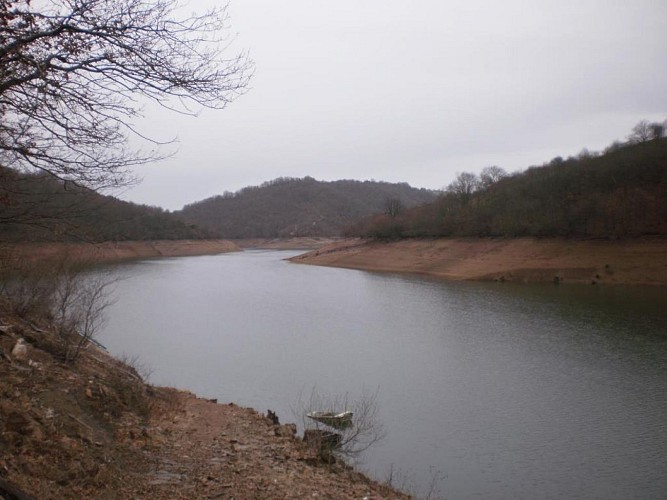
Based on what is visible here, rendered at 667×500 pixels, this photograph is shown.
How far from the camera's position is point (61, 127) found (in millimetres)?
3656

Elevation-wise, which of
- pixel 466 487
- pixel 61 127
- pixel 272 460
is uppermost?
pixel 61 127

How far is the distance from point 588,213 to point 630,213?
261cm

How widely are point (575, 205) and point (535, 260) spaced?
5.99 meters

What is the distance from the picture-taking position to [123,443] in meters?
5.56

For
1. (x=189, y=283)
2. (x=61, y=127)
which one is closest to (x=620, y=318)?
(x=61, y=127)

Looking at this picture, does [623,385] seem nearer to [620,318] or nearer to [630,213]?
[620,318]

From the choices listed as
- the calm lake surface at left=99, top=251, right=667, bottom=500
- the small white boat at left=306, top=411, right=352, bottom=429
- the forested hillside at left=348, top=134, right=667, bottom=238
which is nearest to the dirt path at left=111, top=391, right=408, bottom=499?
the small white boat at left=306, top=411, right=352, bottom=429

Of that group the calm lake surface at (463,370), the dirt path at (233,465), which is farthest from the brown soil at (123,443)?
the calm lake surface at (463,370)

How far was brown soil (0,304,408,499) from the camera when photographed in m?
4.07

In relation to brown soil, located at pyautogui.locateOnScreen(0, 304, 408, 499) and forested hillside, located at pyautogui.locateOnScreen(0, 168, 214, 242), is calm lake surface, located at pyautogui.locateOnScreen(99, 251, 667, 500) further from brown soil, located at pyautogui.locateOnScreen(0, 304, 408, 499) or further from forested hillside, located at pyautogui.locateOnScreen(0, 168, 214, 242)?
forested hillside, located at pyautogui.locateOnScreen(0, 168, 214, 242)

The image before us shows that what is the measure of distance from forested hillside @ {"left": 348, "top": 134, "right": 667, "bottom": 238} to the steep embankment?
971mm

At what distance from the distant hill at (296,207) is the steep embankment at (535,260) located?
57.7 meters

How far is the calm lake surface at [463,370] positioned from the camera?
26.2ft

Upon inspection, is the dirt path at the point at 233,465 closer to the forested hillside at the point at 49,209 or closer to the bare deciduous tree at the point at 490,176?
the forested hillside at the point at 49,209
